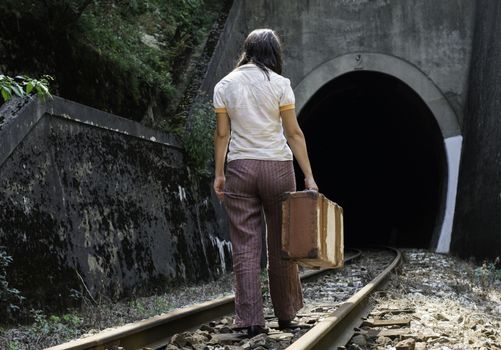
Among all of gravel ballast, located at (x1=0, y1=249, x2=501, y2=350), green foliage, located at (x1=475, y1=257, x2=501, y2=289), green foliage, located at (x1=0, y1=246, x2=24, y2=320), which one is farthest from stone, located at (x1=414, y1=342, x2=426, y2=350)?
green foliage, located at (x1=475, y1=257, x2=501, y2=289)

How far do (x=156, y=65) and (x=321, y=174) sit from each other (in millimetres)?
13061

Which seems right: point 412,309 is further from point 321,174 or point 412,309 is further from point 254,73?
point 321,174

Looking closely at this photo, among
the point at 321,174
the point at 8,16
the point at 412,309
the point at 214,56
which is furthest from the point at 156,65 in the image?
the point at 321,174

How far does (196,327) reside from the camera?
4.68 metres

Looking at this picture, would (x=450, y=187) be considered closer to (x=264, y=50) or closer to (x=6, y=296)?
(x=264, y=50)

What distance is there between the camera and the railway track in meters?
3.41

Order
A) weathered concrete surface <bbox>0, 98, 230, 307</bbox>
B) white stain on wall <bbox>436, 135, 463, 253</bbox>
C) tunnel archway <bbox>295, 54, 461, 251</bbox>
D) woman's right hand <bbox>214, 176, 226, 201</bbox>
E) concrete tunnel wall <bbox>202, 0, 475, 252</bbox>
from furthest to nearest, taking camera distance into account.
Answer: tunnel archway <bbox>295, 54, 461, 251</bbox> < concrete tunnel wall <bbox>202, 0, 475, 252</bbox> < white stain on wall <bbox>436, 135, 463, 253</bbox> < weathered concrete surface <bbox>0, 98, 230, 307</bbox> < woman's right hand <bbox>214, 176, 226, 201</bbox>

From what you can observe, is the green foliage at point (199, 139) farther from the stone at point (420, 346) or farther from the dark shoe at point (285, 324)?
the stone at point (420, 346)

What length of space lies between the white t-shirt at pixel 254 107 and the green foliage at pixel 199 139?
532cm

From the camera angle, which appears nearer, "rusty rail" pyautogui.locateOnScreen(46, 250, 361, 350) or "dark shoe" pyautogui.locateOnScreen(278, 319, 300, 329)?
"rusty rail" pyautogui.locateOnScreen(46, 250, 361, 350)

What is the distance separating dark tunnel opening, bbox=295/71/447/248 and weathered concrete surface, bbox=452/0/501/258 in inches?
40.1

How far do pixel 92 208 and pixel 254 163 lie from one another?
2.70 metres

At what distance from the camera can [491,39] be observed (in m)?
12.8

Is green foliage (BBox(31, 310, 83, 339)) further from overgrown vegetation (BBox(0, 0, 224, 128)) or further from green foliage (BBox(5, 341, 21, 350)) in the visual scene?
overgrown vegetation (BBox(0, 0, 224, 128))
